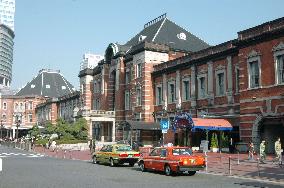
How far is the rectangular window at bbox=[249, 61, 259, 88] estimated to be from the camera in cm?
3117

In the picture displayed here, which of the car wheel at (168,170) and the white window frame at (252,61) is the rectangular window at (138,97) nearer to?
the white window frame at (252,61)

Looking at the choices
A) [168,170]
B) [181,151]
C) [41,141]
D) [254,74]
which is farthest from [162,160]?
[41,141]

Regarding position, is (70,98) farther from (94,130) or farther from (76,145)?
(76,145)

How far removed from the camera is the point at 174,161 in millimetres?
19328

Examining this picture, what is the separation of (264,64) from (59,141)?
33.2 m

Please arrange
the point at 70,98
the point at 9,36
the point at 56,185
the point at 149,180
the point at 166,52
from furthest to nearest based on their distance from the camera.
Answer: the point at 9,36
the point at 70,98
the point at 166,52
the point at 149,180
the point at 56,185

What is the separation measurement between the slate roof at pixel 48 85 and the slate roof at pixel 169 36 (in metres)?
50.2

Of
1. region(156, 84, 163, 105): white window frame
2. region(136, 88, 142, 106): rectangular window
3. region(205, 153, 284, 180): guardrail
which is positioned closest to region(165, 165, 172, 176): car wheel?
region(205, 153, 284, 180): guardrail

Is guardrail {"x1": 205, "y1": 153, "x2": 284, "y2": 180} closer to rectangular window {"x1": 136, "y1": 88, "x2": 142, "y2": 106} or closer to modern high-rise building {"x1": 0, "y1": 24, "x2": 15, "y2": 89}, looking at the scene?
rectangular window {"x1": 136, "y1": 88, "x2": 142, "y2": 106}

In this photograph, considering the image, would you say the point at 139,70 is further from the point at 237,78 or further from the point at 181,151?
the point at 181,151

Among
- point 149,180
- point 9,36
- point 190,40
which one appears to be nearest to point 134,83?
point 190,40

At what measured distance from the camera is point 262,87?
30.3 m

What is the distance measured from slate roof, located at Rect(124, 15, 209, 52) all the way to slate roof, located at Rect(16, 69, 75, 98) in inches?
1976

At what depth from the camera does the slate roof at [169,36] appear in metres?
51.3
